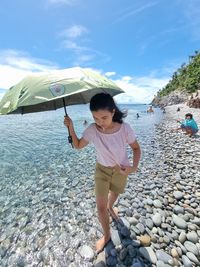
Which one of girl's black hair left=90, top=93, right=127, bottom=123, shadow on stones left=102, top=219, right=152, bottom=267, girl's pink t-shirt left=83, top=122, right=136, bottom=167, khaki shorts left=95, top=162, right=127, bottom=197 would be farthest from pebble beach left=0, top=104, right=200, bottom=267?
girl's black hair left=90, top=93, right=127, bottom=123

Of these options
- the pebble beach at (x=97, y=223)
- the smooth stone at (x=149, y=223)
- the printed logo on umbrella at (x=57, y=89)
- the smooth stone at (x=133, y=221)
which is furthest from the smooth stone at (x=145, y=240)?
the printed logo on umbrella at (x=57, y=89)

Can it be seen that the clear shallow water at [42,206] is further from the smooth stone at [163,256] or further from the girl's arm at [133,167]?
the smooth stone at [163,256]

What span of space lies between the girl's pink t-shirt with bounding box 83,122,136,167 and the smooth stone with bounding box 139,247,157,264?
1869 millimetres

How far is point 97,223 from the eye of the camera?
5.51m

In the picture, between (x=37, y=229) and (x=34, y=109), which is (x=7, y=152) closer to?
(x=37, y=229)

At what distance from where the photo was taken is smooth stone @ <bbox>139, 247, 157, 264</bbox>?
426 cm

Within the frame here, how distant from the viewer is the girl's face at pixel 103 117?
3.44 meters

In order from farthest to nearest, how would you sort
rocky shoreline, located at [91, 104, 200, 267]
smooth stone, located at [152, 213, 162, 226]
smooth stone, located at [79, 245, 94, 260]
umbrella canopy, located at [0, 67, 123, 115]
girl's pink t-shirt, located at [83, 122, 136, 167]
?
smooth stone, located at [152, 213, 162, 226] < smooth stone, located at [79, 245, 94, 260] < rocky shoreline, located at [91, 104, 200, 267] < girl's pink t-shirt, located at [83, 122, 136, 167] < umbrella canopy, located at [0, 67, 123, 115]

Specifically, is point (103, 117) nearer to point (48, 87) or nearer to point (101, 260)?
point (48, 87)

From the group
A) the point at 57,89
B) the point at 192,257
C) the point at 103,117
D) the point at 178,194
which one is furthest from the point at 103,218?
the point at 178,194

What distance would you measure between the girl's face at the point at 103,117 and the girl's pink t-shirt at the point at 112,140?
0.23m

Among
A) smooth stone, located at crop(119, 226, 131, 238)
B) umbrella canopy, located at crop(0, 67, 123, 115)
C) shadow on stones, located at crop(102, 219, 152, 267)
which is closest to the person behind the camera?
umbrella canopy, located at crop(0, 67, 123, 115)

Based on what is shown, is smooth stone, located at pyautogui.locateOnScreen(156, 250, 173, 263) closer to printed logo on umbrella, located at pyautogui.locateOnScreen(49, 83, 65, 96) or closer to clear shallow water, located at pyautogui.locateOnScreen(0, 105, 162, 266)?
clear shallow water, located at pyautogui.locateOnScreen(0, 105, 162, 266)

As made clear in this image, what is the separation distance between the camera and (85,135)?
382cm
